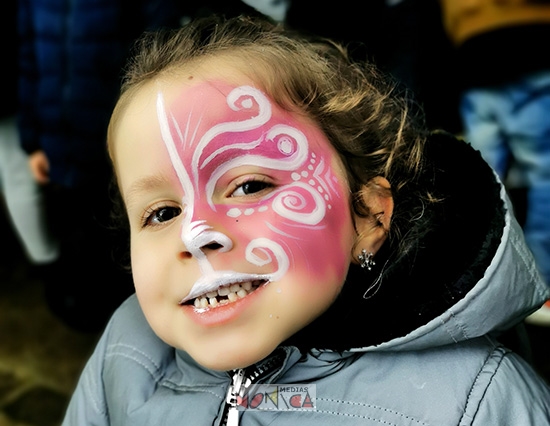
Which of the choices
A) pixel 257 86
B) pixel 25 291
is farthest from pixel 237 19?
pixel 25 291

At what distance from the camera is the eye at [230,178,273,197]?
3.05 ft

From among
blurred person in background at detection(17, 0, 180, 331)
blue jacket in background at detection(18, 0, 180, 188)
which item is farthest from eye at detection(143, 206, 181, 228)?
blue jacket in background at detection(18, 0, 180, 188)

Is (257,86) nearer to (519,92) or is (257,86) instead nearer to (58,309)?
(519,92)

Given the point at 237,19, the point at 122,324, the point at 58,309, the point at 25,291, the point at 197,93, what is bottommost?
the point at 25,291

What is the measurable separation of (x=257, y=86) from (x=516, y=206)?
3.74ft

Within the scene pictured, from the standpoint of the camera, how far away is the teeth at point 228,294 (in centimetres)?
90

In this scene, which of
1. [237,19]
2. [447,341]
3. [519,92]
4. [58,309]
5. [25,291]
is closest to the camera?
[447,341]

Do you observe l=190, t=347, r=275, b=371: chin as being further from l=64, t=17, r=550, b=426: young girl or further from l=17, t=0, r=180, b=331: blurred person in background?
l=17, t=0, r=180, b=331: blurred person in background

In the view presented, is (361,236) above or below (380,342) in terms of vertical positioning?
above

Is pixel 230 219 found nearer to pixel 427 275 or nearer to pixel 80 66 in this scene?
pixel 427 275

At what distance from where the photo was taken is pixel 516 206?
1.84 meters

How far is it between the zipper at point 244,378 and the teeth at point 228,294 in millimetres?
157

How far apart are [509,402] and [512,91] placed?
99cm

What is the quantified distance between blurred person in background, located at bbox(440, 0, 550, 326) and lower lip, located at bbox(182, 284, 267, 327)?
3.36 ft
